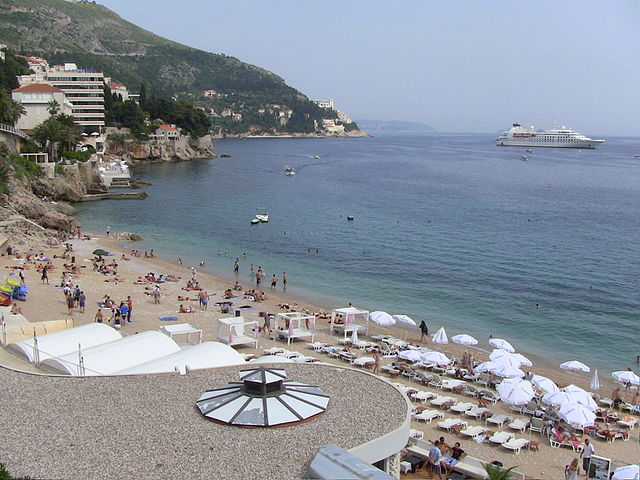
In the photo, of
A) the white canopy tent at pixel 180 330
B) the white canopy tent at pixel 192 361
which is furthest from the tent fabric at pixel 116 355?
the white canopy tent at pixel 180 330

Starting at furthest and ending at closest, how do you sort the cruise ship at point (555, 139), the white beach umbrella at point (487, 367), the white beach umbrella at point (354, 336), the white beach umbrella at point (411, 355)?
the cruise ship at point (555, 139), the white beach umbrella at point (354, 336), the white beach umbrella at point (411, 355), the white beach umbrella at point (487, 367)

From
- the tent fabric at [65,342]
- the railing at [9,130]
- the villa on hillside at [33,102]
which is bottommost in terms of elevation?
the tent fabric at [65,342]

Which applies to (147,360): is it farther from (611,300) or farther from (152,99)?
(152,99)

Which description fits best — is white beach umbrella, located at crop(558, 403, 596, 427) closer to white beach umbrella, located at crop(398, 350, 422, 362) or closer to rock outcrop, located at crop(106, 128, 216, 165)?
white beach umbrella, located at crop(398, 350, 422, 362)

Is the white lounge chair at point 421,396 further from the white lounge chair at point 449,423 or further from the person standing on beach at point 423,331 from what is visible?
the person standing on beach at point 423,331

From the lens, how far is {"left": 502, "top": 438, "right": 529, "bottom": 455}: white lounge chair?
1464 cm

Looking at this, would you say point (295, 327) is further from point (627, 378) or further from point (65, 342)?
point (627, 378)

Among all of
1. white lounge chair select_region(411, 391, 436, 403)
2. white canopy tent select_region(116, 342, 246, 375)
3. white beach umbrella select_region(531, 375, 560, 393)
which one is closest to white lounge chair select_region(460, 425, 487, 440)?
white lounge chair select_region(411, 391, 436, 403)

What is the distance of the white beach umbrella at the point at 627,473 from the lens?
41.9 ft

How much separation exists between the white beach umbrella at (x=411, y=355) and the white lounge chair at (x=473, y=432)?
477 centimetres

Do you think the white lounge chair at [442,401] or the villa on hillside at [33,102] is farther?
the villa on hillside at [33,102]

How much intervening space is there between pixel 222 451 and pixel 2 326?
993 cm

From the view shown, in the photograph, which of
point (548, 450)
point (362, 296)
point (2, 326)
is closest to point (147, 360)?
point (2, 326)

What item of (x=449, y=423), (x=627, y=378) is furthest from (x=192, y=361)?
(x=627, y=378)
